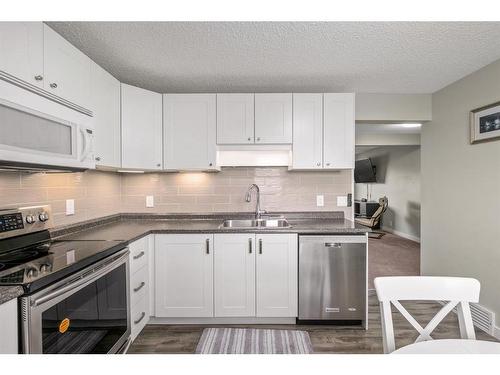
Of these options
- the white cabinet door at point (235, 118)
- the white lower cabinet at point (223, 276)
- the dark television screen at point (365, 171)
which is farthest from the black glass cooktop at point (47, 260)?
the dark television screen at point (365, 171)

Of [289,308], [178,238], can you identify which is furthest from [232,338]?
[178,238]

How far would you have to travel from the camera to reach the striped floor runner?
1984 millimetres

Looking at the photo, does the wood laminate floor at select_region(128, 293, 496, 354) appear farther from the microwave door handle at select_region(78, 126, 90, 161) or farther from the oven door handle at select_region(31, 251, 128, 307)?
the microwave door handle at select_region(78, 126, 90, 161)

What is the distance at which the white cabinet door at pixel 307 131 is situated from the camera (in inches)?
104

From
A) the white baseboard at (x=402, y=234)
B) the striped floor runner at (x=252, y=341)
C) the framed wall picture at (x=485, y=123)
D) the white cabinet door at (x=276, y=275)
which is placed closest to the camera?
the striped floor runner at (x=252, y=341)

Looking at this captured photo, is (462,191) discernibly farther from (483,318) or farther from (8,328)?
(8,328)

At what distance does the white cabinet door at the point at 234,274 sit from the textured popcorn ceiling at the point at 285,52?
4.86 ft

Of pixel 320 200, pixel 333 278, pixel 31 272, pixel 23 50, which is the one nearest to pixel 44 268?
pixel 31 272

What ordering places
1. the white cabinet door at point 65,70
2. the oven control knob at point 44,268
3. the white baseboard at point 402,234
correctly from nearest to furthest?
the oven control knob at point 44,268, the white cabinet door at point 65,70, the white baseboard at point 402,234

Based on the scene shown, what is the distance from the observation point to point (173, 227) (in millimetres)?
2424

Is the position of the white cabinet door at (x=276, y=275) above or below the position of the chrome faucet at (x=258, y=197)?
below

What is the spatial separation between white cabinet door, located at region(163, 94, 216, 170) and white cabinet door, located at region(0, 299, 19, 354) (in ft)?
5.84

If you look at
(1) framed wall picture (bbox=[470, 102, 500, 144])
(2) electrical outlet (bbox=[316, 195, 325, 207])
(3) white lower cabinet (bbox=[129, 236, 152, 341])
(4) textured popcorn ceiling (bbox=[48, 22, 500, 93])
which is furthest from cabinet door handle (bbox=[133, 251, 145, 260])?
(1) framed wall picture (bbox=[470, 102, 500, 144])

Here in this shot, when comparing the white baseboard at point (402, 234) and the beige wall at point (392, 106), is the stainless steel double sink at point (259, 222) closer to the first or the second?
the beige wall at point (392, 106)
